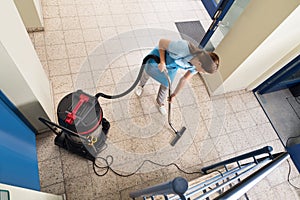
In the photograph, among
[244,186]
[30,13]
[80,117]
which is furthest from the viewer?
[30,13]

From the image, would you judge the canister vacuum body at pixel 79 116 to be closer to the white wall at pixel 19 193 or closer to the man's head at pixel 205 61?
the white wall at pixel 19 193

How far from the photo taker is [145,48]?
2.52 metres

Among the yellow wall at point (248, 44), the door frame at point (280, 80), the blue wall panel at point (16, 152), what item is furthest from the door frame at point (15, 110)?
the door frame at point (280, 80)

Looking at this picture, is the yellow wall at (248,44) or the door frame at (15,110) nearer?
the door frame at (15,110)

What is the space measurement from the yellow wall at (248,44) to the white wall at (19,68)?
1627 mm

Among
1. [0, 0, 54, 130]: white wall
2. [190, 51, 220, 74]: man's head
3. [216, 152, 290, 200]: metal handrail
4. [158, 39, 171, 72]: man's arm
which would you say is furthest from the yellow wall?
[0, 0, 54, 130]: white wall

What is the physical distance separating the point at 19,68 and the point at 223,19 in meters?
1.74

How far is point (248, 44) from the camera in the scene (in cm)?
184

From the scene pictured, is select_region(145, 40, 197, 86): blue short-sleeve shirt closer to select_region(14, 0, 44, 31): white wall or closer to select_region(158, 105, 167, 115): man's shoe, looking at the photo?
select_region(158, 105, 167, 115): man's shoe

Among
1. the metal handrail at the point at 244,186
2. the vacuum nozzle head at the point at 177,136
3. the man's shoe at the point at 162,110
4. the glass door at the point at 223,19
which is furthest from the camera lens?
the man's shoe at the point at 162,110

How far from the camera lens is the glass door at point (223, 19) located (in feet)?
6.35

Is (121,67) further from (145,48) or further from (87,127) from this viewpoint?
(87,127)

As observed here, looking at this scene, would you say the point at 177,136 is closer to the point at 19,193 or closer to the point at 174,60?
the point at 174,60

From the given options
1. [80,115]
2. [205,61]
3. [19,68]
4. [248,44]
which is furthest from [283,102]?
[19,68]
